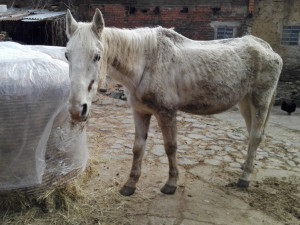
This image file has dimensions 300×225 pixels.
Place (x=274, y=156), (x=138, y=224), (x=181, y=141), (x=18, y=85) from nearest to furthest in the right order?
(x=18, y=85)
(x=138, y=224)
(x=274, y=156)
(x=181, y=141)


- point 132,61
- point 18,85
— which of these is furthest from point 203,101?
point 18,85

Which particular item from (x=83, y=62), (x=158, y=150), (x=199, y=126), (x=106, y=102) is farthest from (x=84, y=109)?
(x=106, y=102)

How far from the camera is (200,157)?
180 inches

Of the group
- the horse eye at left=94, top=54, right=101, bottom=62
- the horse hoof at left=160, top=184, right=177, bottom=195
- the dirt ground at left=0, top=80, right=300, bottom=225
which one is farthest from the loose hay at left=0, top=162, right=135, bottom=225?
the horse eye at left=94, top=54, right=101, bottom=62

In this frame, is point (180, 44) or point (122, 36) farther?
point (180, 44)

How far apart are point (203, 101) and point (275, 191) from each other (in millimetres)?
1608

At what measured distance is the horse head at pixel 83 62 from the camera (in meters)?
2.11

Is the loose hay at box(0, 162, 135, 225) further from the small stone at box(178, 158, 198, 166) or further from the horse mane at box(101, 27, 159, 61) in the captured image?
the horse mane at box(101, 27, 159, 61)

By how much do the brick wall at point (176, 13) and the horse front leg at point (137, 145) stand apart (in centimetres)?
839

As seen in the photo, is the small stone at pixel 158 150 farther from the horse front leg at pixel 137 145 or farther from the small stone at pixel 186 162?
the horse front leg at pixel 137 145

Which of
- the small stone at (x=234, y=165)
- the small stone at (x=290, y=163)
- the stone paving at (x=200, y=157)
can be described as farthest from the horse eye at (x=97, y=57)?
the small stone at (x=290, y=163)

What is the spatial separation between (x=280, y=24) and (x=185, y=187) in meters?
8.91

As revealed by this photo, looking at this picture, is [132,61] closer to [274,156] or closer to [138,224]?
[138,224]

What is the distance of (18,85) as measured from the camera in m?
2.37
